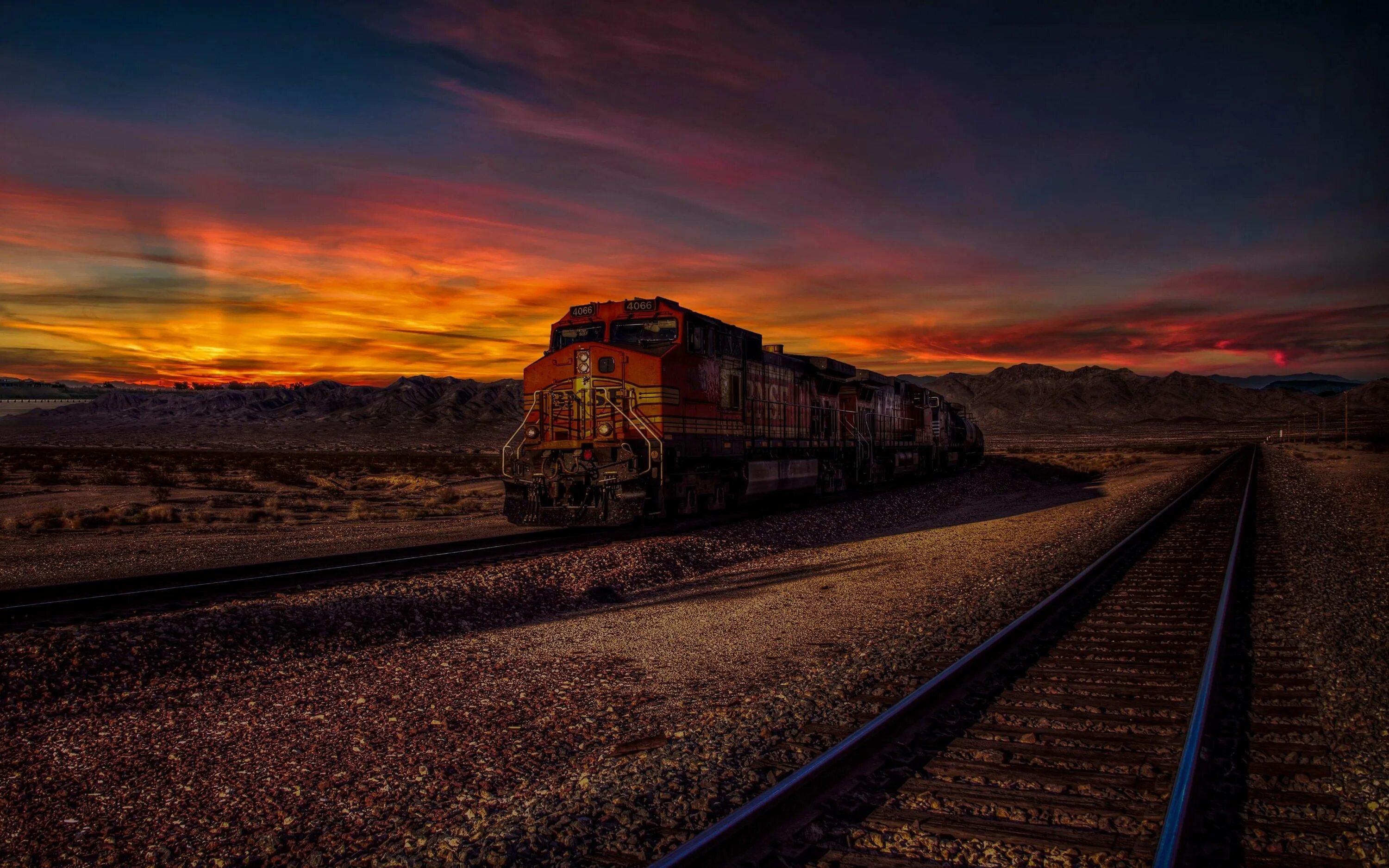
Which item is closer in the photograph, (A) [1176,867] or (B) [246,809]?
(A) [1176,867]

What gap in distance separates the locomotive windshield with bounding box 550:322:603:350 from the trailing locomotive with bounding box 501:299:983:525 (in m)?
0.02

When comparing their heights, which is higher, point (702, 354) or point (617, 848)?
point (702, 354)

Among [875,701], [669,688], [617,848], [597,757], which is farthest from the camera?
[669,688]

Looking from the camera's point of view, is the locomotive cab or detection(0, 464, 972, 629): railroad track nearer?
detection(0, 464, 972, 629): railroad track

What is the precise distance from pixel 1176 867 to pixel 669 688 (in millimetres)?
3672

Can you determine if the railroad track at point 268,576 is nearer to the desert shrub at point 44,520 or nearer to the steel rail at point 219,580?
the steel rail at point 219,580

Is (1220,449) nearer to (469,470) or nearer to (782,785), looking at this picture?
(469,470)

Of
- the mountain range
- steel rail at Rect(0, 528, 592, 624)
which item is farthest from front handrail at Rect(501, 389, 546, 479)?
the mountain range

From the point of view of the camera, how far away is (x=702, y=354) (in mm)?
15984

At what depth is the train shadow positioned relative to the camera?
21.4 feet

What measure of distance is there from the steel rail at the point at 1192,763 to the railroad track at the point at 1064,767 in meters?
0.02

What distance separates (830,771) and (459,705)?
3008mm

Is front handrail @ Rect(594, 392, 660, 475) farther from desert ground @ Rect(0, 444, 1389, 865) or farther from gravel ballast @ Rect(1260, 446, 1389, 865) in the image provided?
gravel ballast @ Rect(1260, 446, 1389, 865)

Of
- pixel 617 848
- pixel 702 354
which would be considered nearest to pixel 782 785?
pixel 617 848
